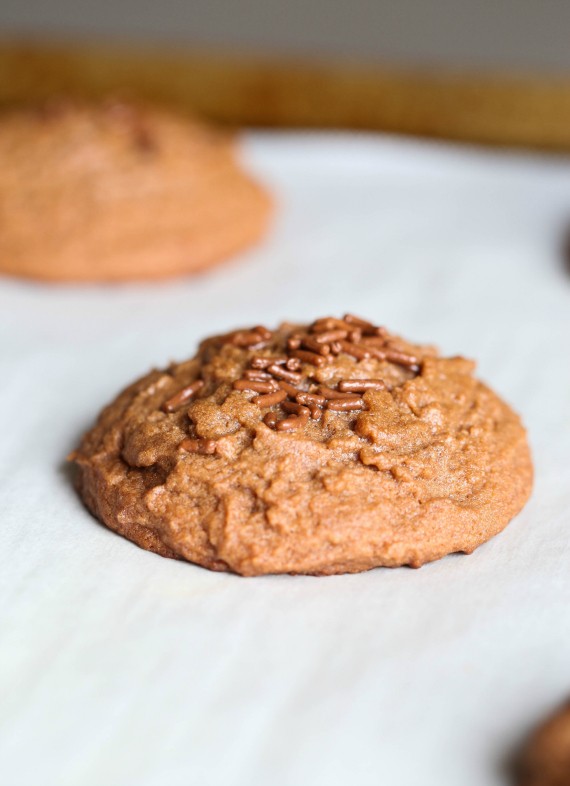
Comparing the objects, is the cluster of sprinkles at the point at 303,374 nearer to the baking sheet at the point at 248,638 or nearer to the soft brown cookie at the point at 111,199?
the baking sheet at the point at 248,638

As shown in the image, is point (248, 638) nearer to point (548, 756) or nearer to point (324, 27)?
point (548, 756)

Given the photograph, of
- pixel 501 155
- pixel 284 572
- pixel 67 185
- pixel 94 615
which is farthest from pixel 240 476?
pixel 501 155

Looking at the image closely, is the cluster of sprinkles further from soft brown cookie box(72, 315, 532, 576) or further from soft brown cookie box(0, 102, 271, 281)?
soft brown cookie box(0, 102, 271, 281)

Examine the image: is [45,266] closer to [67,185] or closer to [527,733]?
[67,185]

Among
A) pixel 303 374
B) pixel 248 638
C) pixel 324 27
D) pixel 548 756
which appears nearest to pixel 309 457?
pixel 303 374

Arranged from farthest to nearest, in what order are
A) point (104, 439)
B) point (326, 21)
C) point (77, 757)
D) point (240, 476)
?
point (326, 21), point (104, 439), point (240, 476), point (77, 757)
